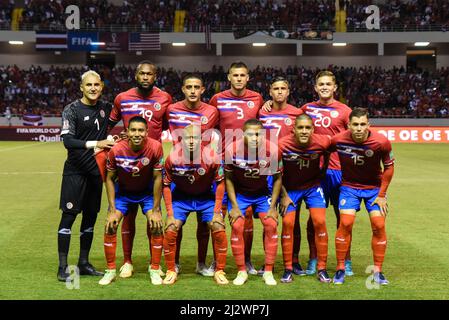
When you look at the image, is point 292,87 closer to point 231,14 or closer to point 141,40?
point 231,14

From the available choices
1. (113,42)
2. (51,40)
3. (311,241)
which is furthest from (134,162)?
(51,40)

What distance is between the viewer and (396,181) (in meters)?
17.2

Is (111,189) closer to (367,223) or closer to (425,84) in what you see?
(367,223)

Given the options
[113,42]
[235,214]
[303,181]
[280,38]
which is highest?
[280,38]

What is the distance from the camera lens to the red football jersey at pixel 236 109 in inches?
309

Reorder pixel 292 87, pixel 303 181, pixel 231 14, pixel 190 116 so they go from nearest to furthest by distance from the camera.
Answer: pixel 303 181, pixel 190 116, pixel 292 87, pixel 231 14

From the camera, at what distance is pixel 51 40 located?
1634 inches

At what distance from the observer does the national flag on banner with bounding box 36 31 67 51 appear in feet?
135

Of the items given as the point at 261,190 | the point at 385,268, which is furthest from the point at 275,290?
the point at 385,268

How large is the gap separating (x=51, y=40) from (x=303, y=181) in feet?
123

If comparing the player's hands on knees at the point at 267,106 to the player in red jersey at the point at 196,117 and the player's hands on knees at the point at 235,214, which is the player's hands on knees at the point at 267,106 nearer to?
the player in red jersey at the point at 196,117

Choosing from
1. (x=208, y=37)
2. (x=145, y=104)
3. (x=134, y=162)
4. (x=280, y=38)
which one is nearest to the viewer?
(x=134, y=162)

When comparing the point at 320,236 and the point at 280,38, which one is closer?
the point at 320,236

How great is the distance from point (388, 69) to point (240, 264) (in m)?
41.2
